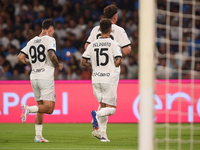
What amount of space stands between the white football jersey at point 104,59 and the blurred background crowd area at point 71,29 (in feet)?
12.9

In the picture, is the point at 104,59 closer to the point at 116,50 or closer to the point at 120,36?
the point at 116,50

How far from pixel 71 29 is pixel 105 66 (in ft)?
22.4

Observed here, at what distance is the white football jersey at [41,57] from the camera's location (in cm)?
593

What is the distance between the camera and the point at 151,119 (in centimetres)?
320

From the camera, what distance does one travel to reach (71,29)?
1231 centimetres

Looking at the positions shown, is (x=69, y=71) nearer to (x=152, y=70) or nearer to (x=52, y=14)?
(x=52, y=14)

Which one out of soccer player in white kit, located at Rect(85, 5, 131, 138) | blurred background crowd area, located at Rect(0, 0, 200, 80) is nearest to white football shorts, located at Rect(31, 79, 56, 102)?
soccer player in white kit, located at Rect(85, 5, 131, 138)

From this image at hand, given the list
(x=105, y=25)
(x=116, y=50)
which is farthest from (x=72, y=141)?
(x=105, y=25)

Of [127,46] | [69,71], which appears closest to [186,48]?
[69,71]

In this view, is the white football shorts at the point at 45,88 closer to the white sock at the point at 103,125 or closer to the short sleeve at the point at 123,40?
the white sock at the point at 103,125

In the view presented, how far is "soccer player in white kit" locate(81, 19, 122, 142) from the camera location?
5.64 metres

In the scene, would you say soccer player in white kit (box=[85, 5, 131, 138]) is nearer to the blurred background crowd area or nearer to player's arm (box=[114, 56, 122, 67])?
player's arm (box=[114, 56, 122, 67])

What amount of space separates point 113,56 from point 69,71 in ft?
15.1

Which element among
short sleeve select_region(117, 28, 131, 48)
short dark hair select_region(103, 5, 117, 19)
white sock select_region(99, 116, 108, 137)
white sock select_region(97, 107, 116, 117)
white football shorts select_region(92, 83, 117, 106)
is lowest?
white sock select_region(99, 116, 108, 137)
